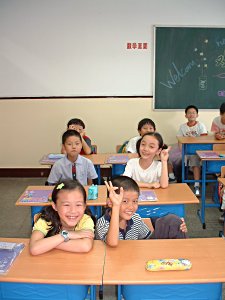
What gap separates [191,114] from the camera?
200 inches

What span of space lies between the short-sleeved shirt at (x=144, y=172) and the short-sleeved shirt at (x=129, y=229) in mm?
906

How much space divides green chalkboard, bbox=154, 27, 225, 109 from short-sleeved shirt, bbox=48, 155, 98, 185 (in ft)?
7.95

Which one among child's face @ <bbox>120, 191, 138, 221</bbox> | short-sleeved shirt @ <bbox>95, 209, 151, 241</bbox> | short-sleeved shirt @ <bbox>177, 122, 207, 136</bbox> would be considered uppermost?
short-sleeved shirt @ <bbox>177, 122, 207, 136</bbox>

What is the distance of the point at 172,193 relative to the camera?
2.76m

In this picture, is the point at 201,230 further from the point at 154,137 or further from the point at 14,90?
the point at 14,90

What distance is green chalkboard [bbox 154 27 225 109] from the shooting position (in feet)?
17.3

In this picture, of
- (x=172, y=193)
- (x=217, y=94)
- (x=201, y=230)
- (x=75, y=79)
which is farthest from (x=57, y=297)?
(x=217, y=94)

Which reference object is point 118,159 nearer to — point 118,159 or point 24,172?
point 118,159

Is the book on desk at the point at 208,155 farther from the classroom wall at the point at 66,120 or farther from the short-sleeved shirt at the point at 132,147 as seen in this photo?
the classroom wall at the point at 66,120

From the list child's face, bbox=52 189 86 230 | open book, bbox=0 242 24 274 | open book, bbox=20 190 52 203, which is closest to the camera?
open book, bbox=0 242 24 274

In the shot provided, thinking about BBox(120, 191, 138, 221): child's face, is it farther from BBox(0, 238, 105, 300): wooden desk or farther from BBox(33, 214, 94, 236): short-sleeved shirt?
BBox(0, 238, 105, 300): wooden desk

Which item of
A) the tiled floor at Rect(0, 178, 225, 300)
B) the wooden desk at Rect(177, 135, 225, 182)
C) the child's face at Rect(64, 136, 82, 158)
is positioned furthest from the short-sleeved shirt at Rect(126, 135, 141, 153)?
the child's face at Rect(64, 136, 82, 158)

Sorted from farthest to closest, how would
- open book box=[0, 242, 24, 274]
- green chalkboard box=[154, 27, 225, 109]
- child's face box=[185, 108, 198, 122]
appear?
1. green chalkboard box=[154, 27, 225, 109]
2. child's face box=[185, 108, 198, 122]
3. open book box=[0, 242, 24, 274]

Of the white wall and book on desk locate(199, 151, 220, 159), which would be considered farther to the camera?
the white wall
